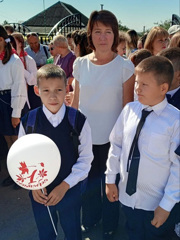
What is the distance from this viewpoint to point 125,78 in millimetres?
1867

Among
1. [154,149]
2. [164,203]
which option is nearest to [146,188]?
[164,203]

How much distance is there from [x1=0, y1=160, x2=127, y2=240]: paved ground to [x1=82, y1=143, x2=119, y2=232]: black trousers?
152 millimetres

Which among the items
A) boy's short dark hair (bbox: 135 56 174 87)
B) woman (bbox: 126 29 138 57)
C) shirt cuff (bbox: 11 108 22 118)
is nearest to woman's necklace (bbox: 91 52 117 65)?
Result: boy's short dark hair (bbox: 135 56 174 87)

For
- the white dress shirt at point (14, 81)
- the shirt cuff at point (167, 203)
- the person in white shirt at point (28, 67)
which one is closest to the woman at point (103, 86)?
the shirt cuff at point (167, 203)

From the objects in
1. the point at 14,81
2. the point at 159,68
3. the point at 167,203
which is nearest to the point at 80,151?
the point at 167,203

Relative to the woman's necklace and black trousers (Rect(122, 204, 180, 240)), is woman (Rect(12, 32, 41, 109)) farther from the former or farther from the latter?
black trousers (Rect(122, 204, 180, 240))

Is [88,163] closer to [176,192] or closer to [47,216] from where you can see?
[47,216]

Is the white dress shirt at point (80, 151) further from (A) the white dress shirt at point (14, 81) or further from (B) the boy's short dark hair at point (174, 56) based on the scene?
(A) the white dress shirt at point (14, 81)

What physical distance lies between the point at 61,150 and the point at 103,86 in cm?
62

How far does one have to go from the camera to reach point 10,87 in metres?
2.67

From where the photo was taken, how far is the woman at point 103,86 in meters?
1.87

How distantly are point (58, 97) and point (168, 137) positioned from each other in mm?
722

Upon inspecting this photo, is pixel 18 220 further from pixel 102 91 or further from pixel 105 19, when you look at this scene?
pixel 105 19

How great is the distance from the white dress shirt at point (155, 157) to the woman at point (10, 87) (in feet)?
4.83
